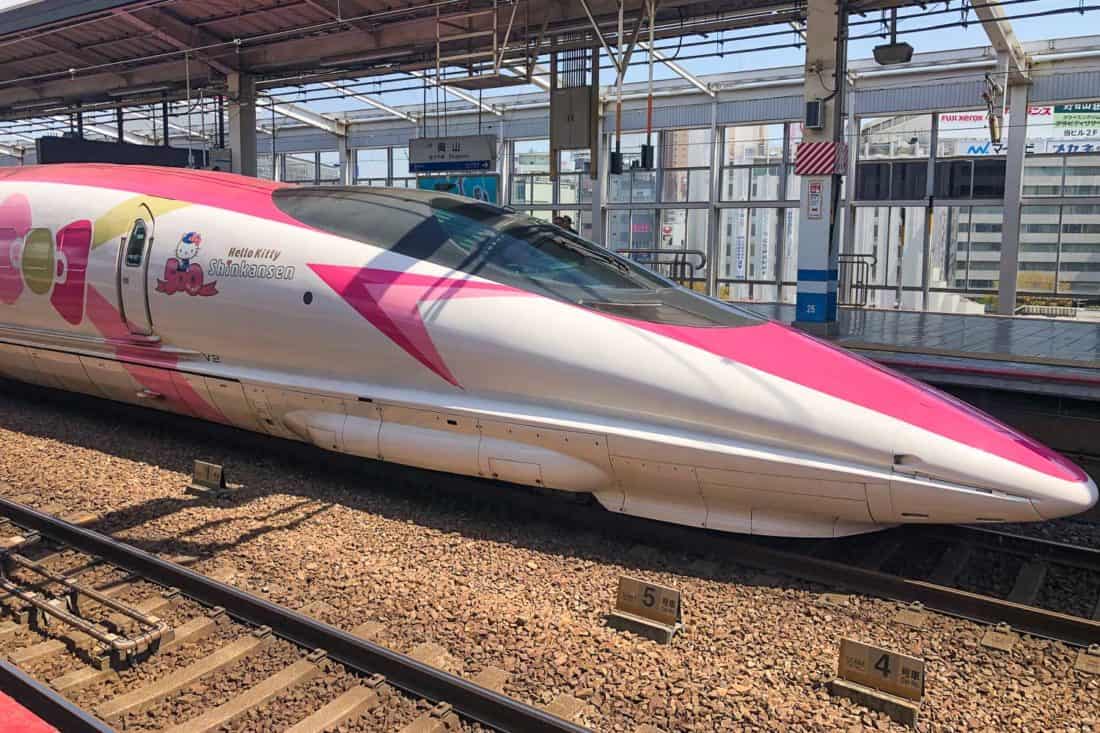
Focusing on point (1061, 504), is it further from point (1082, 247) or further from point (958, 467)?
point (1082, 247)

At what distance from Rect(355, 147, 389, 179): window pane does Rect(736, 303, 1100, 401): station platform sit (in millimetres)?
14154

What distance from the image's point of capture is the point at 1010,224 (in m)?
17.2

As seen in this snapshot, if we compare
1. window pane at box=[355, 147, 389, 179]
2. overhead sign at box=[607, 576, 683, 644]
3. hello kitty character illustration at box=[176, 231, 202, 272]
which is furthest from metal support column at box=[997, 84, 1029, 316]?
window pane at box=[355, 147, 389, 179]

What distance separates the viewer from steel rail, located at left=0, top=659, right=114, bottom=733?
3258 millimetres

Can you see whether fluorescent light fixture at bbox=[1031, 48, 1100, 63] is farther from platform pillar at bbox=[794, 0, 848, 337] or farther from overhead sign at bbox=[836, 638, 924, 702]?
overhead sign at bbox=[836, 638, 924, 702]

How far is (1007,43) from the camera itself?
1538cm

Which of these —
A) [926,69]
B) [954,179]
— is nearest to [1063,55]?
[926,69]

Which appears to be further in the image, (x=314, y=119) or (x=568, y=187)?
(x=314, y=119)

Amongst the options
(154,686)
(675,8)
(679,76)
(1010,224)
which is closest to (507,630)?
(154,686)

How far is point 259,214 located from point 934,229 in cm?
1485

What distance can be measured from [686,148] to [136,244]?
51.7 ft

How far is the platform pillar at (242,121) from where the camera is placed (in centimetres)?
1573

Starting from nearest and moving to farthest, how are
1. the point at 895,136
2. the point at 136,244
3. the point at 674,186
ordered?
1. the point at 136,244
2. the point at 895,136
3. the point at 674,186

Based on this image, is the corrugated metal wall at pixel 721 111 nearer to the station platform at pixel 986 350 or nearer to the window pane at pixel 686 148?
the window pane at pixel 686 148
